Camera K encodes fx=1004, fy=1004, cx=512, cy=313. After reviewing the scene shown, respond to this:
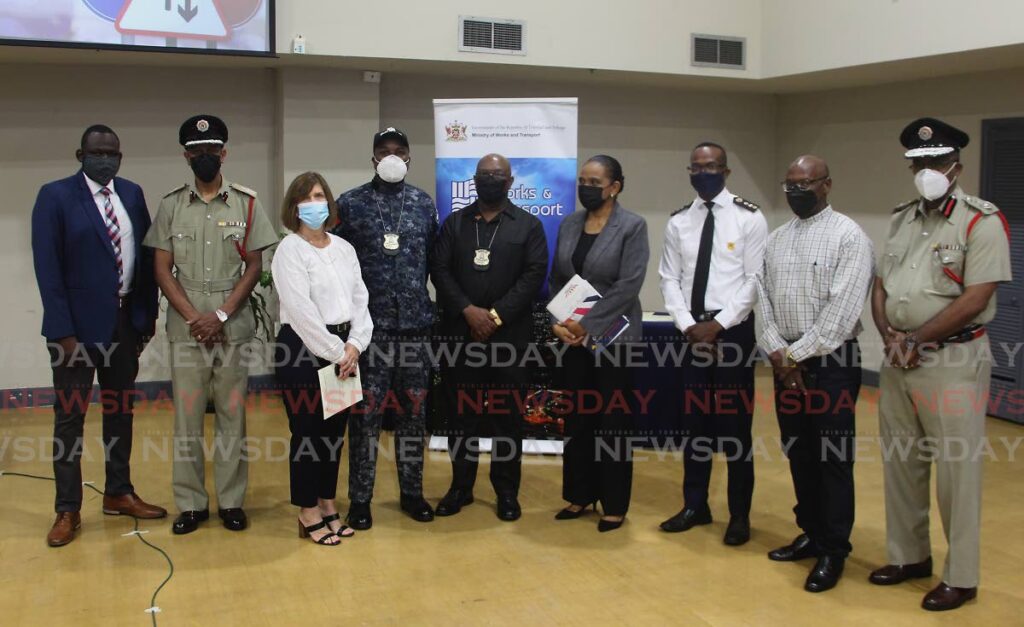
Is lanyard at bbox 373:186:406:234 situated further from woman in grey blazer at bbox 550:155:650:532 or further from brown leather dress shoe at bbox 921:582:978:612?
brown leather dress shoe at bbox 921:582:978:612

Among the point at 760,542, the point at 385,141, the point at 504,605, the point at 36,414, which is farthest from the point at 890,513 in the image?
the point at 36,414

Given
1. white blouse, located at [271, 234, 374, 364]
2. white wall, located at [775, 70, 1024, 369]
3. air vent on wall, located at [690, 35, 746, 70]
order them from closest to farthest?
white blouse, located at [271, 234, 374, 364] → white wall, located at [775, 70, 1024, 369] → air vent on wall, located at [690, 35, 746, 70]

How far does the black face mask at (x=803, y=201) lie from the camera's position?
4113 mm

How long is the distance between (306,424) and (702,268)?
1917 mm

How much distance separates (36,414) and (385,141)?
12.8 feet

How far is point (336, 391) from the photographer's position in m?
4.39

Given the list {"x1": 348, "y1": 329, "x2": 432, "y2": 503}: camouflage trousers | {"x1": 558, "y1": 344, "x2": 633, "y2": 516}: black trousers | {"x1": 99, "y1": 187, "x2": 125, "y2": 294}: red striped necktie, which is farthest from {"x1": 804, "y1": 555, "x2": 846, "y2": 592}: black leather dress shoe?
{"x1": 99, "y1": 187, "x2": 125, "y2": 294}: red striped necktie

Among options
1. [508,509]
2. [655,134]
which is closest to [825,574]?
[508,509]

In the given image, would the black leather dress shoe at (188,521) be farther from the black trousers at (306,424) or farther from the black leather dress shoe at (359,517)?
the black leather dress shoe at (359,517)

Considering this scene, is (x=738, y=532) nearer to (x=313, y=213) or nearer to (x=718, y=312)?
(x=718, y=312)

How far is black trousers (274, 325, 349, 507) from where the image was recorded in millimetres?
4383

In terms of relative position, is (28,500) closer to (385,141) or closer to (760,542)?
(385,141)

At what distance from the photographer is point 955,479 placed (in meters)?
3.81

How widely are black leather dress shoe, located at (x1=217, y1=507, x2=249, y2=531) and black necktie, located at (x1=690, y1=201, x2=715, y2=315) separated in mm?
2333
